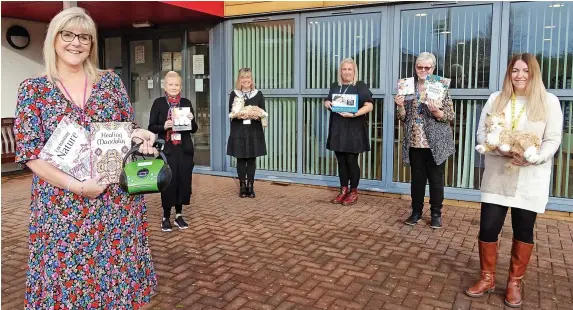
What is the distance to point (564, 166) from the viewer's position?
254 inches

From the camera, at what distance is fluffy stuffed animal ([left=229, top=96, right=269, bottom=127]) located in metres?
7.00

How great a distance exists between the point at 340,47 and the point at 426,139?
2953 mm

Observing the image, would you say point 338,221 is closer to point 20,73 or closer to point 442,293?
point 442,293

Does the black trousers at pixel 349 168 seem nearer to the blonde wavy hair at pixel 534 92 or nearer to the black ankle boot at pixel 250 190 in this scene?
the black ankle boot at pixel 250 190

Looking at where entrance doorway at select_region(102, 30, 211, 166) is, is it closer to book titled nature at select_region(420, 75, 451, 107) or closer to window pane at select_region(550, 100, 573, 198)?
book titled nature at select_region(420, 75, 451, 107)

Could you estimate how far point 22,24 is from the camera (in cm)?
948

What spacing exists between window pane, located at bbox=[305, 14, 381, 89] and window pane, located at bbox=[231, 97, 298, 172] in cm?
64

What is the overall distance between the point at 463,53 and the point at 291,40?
9.51 feet

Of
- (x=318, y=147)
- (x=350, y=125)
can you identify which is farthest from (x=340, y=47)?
(x=350, y=125)

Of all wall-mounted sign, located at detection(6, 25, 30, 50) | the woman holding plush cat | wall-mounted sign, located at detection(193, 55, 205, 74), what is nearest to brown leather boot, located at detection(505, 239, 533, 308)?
the woman holding plush cat

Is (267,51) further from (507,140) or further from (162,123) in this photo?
(507,140)

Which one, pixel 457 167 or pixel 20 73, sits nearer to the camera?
pixel 457 167

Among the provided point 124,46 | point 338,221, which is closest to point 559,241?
point 338,221

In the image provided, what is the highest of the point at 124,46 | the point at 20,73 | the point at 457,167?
the point at 124,46
